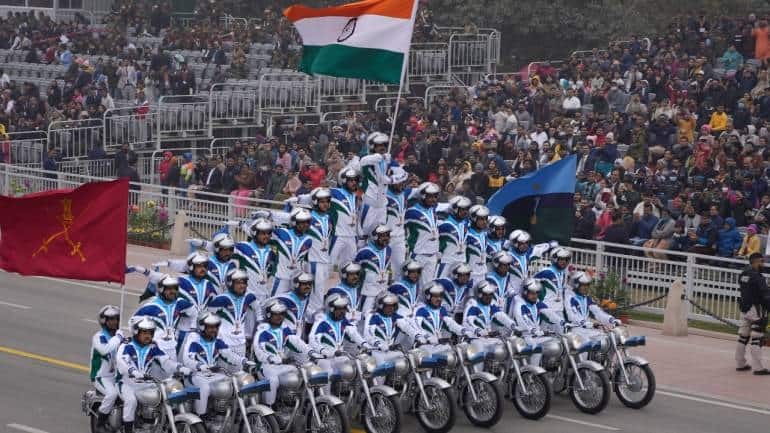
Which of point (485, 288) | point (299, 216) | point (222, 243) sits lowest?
point (485, 288)

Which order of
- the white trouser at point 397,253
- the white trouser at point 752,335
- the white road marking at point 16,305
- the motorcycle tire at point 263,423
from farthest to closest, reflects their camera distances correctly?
1. the white road marking at point 16,305
2. the white trouser at point 752,335
3. the white trouser at point 397,253
4. the motorcycle tire at point 263,423

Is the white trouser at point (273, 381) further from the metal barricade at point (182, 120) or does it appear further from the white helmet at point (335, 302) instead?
the metal barricade at point (182, 120)

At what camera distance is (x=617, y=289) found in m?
24.7

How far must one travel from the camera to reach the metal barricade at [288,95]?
37656mm

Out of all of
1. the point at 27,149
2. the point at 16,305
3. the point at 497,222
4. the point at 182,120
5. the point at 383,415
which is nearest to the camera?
the point at 383,415

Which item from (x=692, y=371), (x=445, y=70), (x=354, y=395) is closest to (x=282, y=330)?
(x=354, y=395)

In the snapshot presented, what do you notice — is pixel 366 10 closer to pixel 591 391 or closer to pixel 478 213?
pixel 478 213

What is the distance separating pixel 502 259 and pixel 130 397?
215 inches

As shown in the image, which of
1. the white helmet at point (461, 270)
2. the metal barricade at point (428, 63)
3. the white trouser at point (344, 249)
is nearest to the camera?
the white helmet at point (461, 270)

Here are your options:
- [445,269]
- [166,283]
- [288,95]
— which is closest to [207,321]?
[166,283]

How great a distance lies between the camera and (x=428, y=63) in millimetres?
39031

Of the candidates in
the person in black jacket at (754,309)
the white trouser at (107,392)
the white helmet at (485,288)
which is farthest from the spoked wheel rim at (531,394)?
the white trouser at (107,392)

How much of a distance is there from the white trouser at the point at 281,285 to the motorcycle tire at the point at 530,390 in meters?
2.93

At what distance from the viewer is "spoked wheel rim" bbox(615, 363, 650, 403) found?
18703mm
